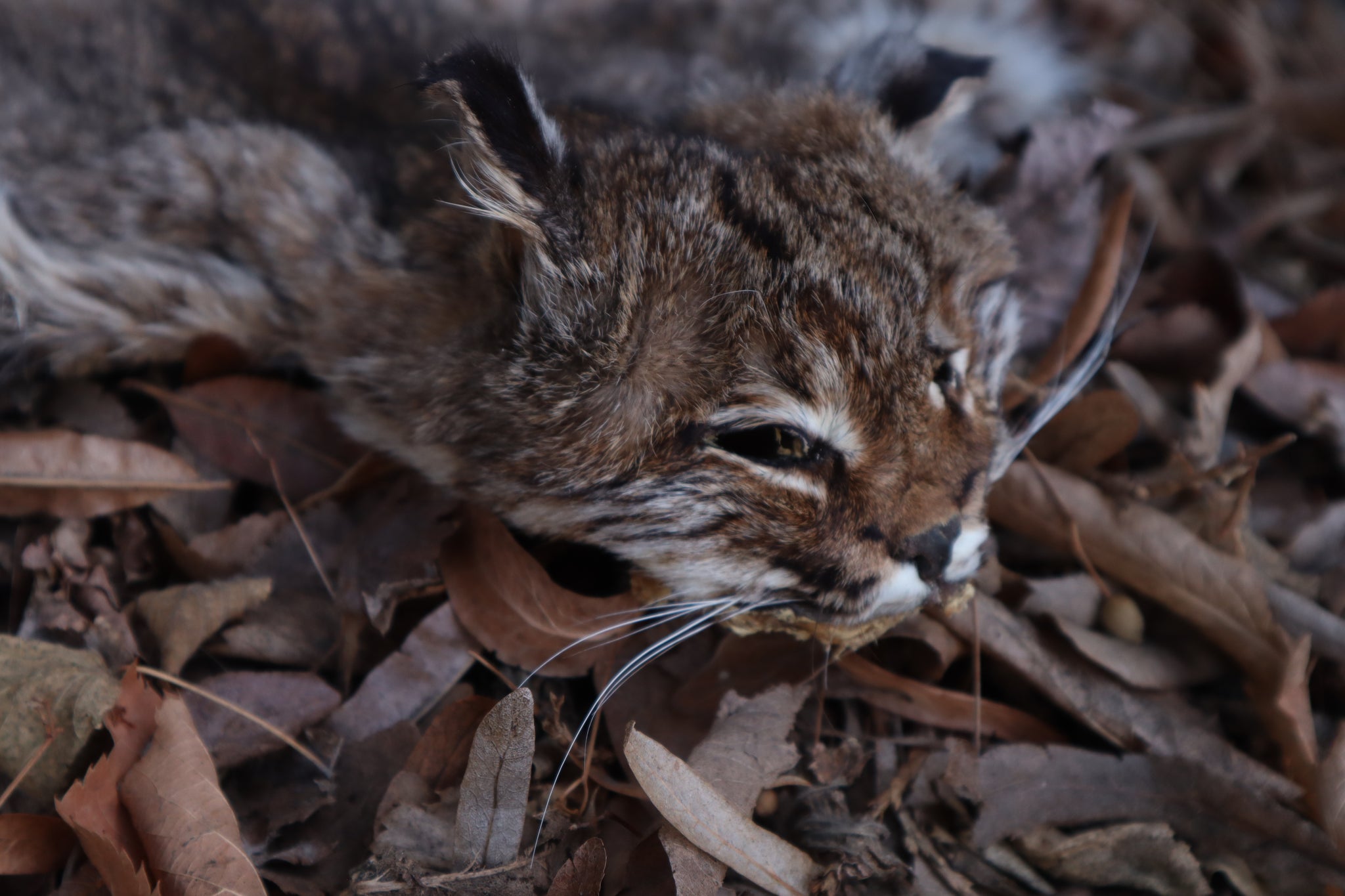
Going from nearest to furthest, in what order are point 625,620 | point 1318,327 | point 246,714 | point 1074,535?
point 246,714
point 625,620
point 1074,535
point 1318,327

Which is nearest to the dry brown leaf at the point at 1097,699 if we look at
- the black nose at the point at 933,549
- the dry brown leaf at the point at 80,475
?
the black nose at the point at 933,549

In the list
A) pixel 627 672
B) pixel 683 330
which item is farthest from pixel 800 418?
pixel 627 672

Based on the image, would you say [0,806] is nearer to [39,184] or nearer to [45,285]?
[45,285]

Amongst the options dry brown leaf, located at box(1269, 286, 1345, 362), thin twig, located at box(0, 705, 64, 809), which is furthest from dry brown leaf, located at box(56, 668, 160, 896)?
dry brown leaf, located at box(1269, 286, 1345, 362)

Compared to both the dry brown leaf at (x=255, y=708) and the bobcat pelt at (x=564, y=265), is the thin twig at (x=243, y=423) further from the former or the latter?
the dry brown leaf at (x=255, y=708)

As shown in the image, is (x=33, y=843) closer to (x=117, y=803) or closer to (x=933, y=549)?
(x=117, y=803)

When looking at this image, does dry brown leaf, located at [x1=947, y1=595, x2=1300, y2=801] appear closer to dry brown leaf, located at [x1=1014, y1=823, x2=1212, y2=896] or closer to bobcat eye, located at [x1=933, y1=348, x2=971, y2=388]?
dry brown leaf, located at [x1=1014, y1=823, x2=1212, y2=896]
